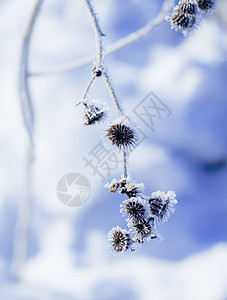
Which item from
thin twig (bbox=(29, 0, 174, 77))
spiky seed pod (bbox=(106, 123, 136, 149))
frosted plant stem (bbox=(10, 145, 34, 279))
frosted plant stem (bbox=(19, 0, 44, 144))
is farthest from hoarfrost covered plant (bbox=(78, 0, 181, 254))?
frosted plant stem (bbox=(10, 145, 34, 279))

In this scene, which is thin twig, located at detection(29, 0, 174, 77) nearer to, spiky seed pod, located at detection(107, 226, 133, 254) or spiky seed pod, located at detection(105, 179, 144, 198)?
spiky seed pod, located at detection(105, 179, 144, 198)

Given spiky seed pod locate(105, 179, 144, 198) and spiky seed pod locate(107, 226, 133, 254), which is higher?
spiky seed pod locate(105, 179, 144, 198)

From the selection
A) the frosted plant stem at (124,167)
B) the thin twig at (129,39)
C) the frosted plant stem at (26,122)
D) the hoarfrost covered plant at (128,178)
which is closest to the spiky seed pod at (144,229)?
the hoarfrost covered plant at (128,178)

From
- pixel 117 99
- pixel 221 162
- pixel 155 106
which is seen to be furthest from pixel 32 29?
pixel 221 162

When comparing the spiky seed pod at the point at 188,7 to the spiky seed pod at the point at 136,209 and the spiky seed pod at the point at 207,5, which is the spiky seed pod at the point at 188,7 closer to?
the spiky seed pod at the point at 207,5

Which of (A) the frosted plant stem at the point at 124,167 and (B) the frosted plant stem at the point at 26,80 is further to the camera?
(B) the frosted plant stem at the point at 26,80

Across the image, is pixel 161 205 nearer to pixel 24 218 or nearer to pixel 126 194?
pixel 126 194

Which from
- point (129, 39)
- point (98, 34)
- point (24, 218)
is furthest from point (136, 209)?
point (24, 218)

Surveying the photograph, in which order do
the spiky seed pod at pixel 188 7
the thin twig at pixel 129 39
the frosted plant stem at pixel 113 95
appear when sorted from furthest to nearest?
the thin twig at pixel 129 39 < the spiky seed pod at pixel 188 7 < the frosted plant stem at pixel 113 95
